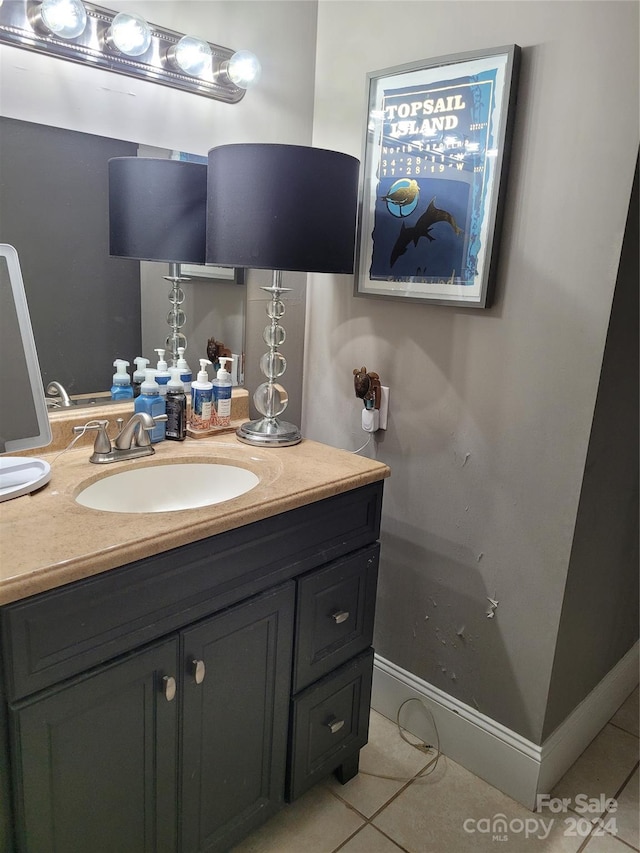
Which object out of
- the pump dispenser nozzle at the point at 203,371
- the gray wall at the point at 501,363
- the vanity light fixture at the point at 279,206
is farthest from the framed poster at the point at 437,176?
the pump dispenser nozzle at the point at 203,371

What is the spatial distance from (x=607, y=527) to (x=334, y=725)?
0.87 meters

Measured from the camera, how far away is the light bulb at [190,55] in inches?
61.2

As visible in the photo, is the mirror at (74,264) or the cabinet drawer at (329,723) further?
the cabinet drawer at (329,723)

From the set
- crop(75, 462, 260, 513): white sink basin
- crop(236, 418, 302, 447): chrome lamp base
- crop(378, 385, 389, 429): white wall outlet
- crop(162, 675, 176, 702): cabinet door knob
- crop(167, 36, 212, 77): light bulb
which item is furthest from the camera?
crop(378, 385, 389, 429): white wall outlet

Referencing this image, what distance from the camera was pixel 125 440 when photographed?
1489 mm

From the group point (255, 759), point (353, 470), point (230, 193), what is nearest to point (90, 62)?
point (230, 193)

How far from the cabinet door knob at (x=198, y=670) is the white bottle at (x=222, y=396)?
703mm

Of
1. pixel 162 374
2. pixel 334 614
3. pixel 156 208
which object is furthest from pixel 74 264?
pixel 334 614

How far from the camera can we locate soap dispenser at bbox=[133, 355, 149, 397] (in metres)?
1.65

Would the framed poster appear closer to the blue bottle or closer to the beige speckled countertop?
the beige speckled countertop

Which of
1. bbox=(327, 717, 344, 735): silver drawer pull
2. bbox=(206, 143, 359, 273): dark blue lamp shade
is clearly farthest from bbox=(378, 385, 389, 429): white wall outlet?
bbox=(327, 717, 344, 735): silver drawer pull

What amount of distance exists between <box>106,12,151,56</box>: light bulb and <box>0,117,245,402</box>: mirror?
0.20 meters

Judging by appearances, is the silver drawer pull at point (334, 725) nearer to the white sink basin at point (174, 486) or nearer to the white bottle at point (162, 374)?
the white sink basin at point (174, 486)

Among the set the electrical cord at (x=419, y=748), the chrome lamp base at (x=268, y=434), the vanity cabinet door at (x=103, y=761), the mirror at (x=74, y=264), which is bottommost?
the electrical cord at (x=419, y=748)
